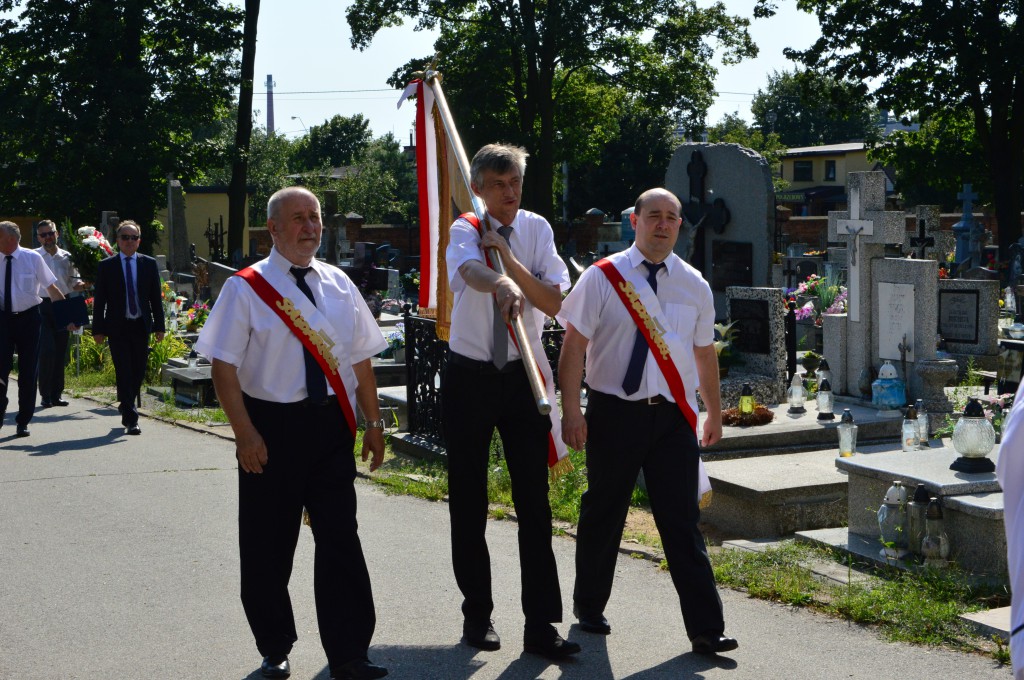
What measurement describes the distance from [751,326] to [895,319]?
1209 millimetres

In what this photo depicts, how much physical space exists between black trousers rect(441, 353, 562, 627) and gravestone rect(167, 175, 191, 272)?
25239mm

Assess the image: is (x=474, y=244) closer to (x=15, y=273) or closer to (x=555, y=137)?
(x=15, y=273)

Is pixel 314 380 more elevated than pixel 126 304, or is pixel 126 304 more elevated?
pixel 126 304

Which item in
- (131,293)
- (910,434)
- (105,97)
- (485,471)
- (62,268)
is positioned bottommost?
(910,434)

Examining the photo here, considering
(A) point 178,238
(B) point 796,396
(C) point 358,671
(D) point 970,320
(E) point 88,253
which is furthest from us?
(A) point 178,238

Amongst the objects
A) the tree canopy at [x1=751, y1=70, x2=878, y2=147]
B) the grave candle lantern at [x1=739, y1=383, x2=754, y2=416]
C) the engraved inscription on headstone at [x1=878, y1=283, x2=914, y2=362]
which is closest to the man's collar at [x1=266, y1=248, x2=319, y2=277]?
the grave candle lantern at [x1=739, y1=383, x2=754, y2=416]

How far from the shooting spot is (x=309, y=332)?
4734mm

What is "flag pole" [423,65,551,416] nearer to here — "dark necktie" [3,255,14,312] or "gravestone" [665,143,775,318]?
"dark necktie" [3,255,14,312]

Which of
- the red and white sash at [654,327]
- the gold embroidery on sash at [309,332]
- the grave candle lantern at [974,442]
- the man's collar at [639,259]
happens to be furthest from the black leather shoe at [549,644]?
the grave candle lantern at [974,442]

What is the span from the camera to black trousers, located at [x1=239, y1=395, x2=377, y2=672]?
4.71 m

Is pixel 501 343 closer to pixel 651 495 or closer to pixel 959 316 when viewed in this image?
pixel 651 495

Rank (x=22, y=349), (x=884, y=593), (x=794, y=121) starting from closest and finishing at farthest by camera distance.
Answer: (x=884, y=593)
(x=22, y=349)
(x=794, y=121)

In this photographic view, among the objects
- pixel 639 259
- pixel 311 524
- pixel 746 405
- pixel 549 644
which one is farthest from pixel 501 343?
pixel 746 405

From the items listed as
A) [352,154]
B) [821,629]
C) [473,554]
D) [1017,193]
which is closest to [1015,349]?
[821,629]
